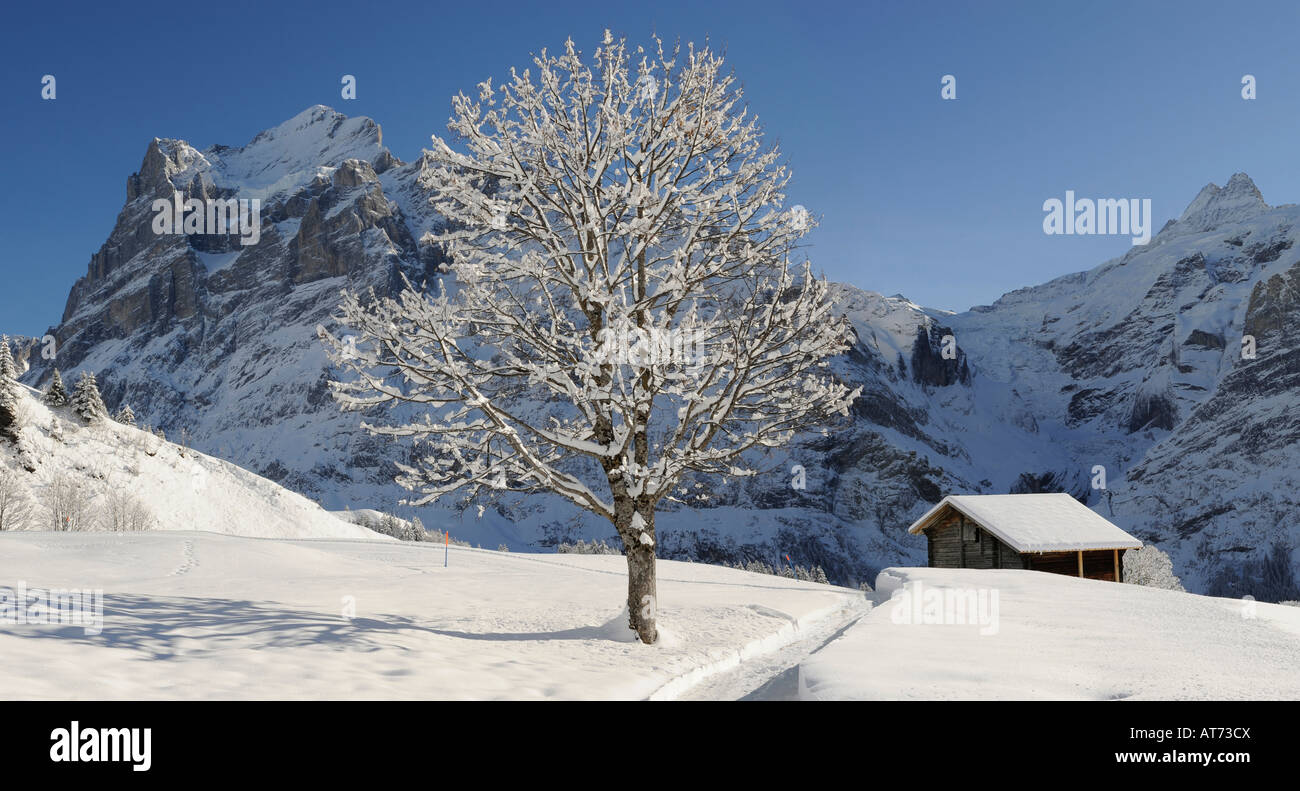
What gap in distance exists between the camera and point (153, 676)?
5.98 m

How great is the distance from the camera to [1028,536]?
85.2 feet

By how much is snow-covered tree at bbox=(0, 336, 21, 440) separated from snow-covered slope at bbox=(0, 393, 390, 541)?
51 centimetres

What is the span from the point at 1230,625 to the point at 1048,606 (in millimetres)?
2431

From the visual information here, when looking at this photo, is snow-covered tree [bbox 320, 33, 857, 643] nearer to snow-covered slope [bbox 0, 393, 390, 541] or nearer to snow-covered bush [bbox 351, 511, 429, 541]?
snow-covered slope [bbox 0, 393, 390, 541]

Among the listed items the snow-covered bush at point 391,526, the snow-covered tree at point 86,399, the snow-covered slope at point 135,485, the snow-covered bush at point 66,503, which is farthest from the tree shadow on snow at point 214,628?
the snow-covered tree at point 86,399

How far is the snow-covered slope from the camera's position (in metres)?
29.7

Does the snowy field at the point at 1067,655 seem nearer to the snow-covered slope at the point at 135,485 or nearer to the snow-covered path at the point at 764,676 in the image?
the snow-covered path at the point at 764,676

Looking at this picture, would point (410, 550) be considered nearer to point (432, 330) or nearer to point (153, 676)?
point (432, 330)

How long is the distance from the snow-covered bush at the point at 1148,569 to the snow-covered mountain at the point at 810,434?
1750 inches

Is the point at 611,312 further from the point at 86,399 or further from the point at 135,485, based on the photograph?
the point at 86,399

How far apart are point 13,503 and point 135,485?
6238 millimetres
